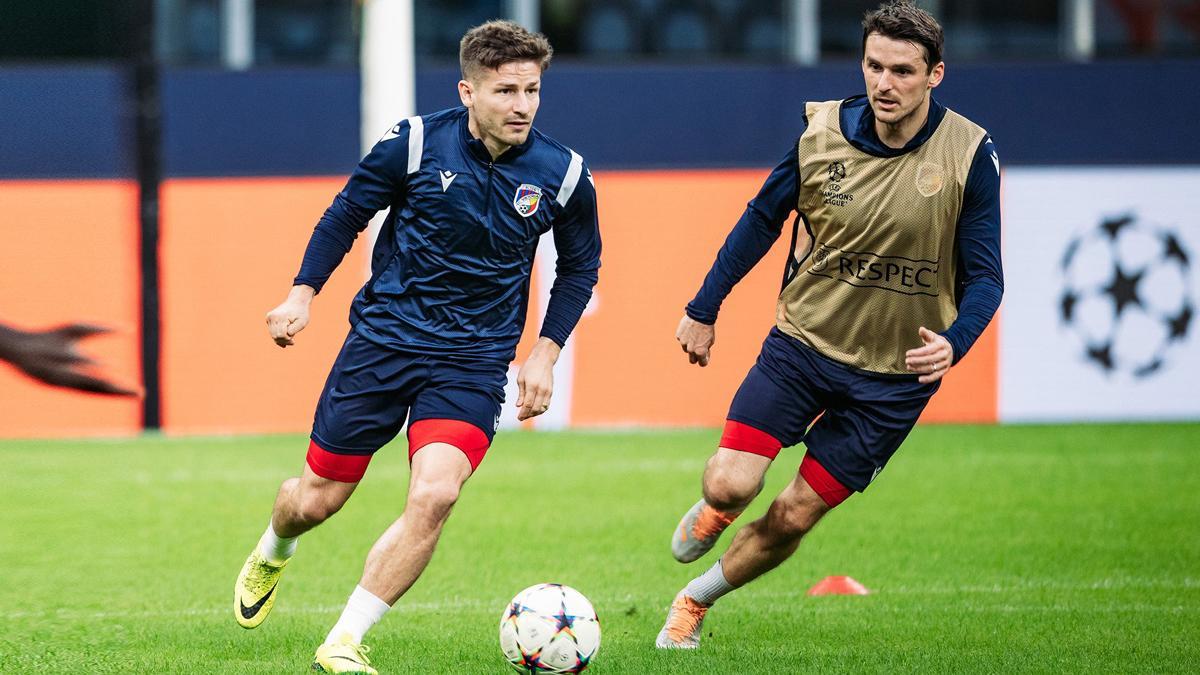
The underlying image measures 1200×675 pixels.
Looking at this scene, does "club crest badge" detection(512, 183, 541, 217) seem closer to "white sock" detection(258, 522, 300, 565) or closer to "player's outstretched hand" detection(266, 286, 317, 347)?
"player's outstretched hand" detection(266, 286, 317, 347)

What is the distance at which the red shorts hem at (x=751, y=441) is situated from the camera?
5875 millimetres

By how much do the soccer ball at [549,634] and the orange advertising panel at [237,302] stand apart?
862 centimetres

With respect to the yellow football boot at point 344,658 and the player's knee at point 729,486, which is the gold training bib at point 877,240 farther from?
the yellow football boot at point 344,658

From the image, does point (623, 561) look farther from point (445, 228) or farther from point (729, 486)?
point (445, 228)

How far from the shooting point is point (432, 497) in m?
5.30

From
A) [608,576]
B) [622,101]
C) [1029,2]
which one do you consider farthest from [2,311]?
[1029,2]

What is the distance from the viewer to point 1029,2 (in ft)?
53.6

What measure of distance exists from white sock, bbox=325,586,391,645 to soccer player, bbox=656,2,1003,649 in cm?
127

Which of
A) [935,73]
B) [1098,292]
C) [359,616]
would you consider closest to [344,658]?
[359,616]

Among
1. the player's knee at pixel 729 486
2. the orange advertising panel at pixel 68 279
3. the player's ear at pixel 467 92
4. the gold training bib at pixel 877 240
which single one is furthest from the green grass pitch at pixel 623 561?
the player's ear at pixel 467 92

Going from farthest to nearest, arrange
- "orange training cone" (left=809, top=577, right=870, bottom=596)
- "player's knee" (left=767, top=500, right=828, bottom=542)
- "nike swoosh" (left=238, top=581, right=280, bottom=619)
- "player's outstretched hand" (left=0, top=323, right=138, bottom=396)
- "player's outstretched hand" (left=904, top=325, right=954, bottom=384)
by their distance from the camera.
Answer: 1. "orange training cone" (left=809, top=577, right=870, bottom=596)
2. "nike swoosh" (left=238, top=581, right=280, bottom=619)
3. "player's knee" (left=767, top=500, right=828, bottom=542)
4. "player's outstretched hand" (left=904, top=325, right=954, bottom=384)
5. "player's outstretched hand" (left=0, top=323, right=138, bottom=396)

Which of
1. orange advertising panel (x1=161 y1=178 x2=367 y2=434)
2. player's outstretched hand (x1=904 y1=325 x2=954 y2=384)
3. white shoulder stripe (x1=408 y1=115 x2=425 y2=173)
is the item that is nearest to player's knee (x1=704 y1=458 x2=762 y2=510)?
player's outstretched hand (x1=904 y1=325 x2=954 y2=384)

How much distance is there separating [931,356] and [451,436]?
160cm

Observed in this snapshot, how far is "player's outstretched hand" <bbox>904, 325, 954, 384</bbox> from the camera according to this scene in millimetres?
5316
